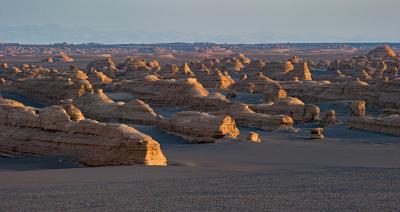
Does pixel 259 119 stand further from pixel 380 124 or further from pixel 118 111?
pixel 118 111

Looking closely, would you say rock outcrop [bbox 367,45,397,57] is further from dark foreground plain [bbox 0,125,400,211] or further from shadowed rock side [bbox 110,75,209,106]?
dark foreground plain [bbox 0,125,400,211]

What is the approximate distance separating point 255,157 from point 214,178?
289 inches

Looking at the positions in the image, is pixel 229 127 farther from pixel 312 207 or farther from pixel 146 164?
pixel 312 207

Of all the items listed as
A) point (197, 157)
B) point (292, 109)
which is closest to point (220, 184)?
point (197, 157)

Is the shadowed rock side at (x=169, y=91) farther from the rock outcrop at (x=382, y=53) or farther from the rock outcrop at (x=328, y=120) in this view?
the rock outcrop at (x=382, y=53)

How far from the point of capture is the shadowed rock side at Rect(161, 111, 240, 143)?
28203 millimetres

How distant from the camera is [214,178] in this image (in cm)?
1845

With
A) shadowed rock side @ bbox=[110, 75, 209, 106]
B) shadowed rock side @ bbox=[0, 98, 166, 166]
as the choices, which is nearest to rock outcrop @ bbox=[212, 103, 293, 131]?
shadowed rock side @ bbox=[110, 75, 209, 106]

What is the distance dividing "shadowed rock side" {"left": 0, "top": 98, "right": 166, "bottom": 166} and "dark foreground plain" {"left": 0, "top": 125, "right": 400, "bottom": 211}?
3.02 ft

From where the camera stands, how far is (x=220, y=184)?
55.6 feet

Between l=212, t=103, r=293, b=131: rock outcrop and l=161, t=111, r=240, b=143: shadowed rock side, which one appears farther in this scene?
l=212, t=103, r=293, b=131: rock outcrop

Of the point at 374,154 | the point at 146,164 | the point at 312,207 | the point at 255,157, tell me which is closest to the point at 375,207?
the point at 312,207

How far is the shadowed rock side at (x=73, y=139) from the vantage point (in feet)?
69.3

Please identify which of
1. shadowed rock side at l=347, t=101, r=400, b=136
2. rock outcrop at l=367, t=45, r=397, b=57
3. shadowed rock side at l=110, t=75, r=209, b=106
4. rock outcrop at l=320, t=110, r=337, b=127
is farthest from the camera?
rock outcrop at l=367, t=45, r=397, b=57
